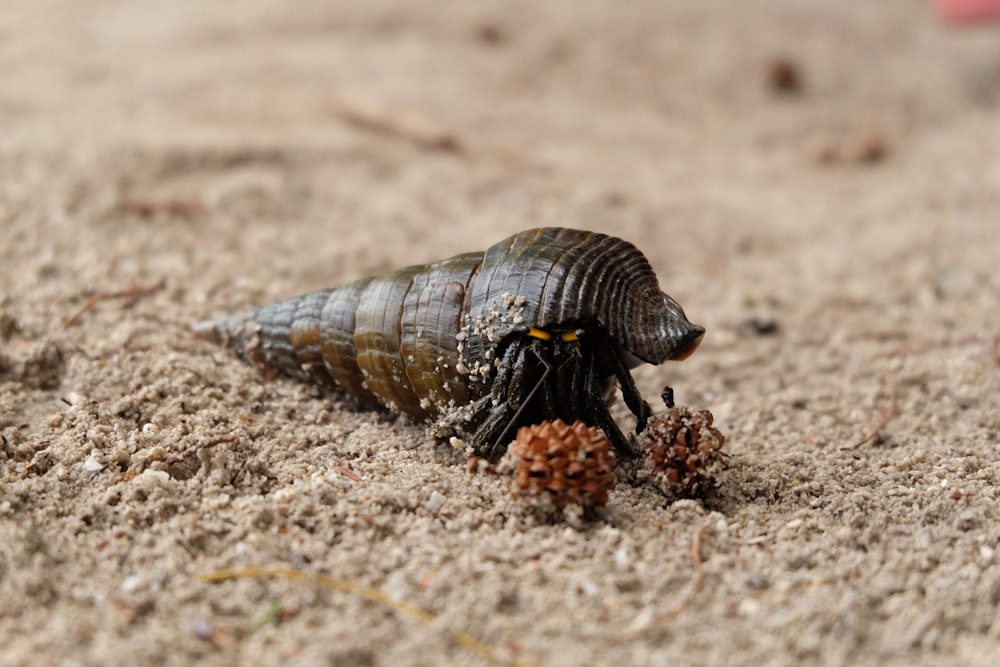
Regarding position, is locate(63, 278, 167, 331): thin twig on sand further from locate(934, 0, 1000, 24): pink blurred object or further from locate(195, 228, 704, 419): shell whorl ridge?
locate(934, 0, 1000, 24): pink blurred object

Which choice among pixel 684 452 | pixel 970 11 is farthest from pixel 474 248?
pixel 970 11

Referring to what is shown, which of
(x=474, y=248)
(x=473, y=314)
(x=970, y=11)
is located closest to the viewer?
(x=473, y=314)

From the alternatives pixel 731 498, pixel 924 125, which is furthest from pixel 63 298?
pixel 924 125

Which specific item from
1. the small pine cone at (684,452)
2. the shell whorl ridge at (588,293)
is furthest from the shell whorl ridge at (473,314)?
the small pine cone at (684,452)

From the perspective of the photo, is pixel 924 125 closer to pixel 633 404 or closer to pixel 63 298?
pixel 633 404

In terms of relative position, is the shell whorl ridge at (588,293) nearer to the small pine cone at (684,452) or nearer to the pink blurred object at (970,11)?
the small pine cone at (684,452)

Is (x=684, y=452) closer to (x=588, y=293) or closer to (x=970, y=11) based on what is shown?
(x=588, y=293)
